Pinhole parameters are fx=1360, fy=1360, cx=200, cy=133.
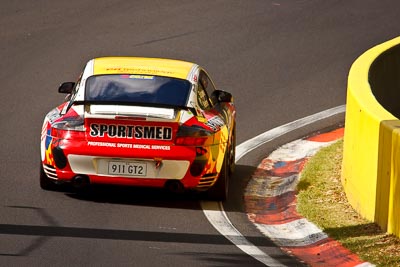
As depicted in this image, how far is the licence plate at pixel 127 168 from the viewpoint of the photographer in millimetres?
13172

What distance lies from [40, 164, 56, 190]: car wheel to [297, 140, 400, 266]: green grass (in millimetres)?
2479

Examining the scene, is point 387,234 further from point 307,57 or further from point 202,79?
point 307,57

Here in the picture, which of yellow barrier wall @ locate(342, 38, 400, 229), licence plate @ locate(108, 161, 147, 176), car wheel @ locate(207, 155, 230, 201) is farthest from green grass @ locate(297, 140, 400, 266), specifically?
licence plate @ locate(108, 161, 147, 176)

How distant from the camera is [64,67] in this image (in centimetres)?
2092

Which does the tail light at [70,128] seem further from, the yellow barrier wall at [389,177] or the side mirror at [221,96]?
the yellow barrier wall at [389,177]

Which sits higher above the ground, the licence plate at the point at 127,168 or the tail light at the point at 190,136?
the tail light at the point at 190,136

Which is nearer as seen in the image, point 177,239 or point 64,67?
point 177,239

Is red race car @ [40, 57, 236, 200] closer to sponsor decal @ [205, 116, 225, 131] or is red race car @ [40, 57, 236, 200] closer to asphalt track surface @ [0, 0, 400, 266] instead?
sponsor decal @ [205, 116, 225, 131]

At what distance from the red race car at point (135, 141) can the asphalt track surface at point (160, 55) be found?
0.92 feet

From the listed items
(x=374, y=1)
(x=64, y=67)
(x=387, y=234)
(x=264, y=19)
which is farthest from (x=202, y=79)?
(x=374, y=1)

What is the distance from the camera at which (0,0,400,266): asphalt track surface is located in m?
11.7

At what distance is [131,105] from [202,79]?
1.51 meters

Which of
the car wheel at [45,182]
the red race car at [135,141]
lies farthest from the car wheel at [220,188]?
the car wheel at [45,182]

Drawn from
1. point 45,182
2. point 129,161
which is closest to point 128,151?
point 129,161
